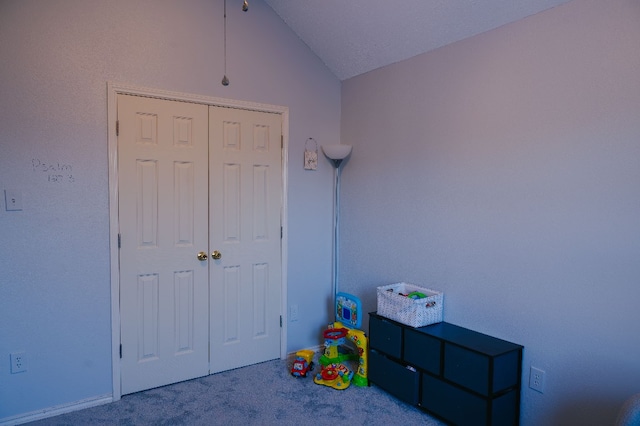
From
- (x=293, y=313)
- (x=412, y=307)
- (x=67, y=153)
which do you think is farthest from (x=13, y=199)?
(x=412, y=307)

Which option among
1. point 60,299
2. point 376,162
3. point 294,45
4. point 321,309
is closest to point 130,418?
point 60,299

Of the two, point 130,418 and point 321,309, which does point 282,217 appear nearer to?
point 321,309

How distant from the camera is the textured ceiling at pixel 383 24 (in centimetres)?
242

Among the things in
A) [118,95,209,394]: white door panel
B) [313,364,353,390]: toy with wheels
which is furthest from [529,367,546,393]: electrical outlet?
[118,95,209,394]: white door panel

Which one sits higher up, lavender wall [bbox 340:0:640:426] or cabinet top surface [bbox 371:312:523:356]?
lavender wall [bbox 340:0:640:426]

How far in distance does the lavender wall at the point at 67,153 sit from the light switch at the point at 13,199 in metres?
0.03

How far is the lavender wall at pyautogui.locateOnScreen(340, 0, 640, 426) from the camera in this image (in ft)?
6.48

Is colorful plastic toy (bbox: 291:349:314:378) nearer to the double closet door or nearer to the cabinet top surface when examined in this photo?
the double closet door

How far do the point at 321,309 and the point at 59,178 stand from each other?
229 cm

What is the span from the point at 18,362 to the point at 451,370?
261 cm

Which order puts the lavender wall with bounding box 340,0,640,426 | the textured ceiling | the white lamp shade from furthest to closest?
the white lamp shade < the textured ceiling < the lavender wall with bounding box 340,0,640,426

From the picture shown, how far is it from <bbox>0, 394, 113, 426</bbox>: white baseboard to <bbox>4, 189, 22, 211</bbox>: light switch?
4.15 feet

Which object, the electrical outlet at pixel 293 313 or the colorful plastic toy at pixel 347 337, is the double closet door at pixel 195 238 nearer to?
the electrical outlet at pixel 293 313

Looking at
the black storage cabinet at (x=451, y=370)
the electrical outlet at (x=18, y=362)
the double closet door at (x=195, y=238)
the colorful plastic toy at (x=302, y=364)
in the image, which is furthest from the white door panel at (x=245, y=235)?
the electrical outlet at (x=18, y=362)
